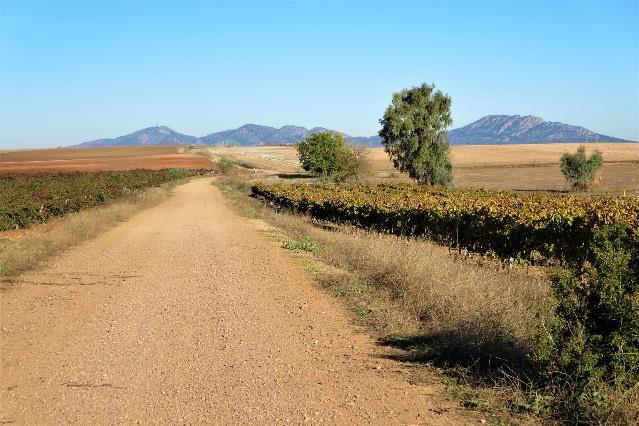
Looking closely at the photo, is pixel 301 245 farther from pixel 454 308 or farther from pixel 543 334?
pixel 543 334

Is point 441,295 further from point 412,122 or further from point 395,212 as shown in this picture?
point 412,122

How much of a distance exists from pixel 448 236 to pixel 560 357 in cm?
1099

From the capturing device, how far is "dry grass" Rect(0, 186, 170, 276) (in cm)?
1361

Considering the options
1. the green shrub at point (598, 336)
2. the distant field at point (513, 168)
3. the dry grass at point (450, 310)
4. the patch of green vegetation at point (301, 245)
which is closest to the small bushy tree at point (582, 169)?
the distant field at point (513, 168)

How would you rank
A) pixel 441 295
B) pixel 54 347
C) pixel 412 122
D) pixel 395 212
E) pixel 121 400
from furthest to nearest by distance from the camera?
pixel 412 122 < pixel 395 212 < pixel 441 295 < pixel 54 347 < pixel 121 400

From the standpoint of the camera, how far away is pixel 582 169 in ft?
186

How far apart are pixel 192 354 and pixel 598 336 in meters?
4.52

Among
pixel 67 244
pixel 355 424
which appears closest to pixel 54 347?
pixel 355 424

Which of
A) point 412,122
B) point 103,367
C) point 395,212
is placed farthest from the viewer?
point 412,122

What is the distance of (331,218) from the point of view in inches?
984

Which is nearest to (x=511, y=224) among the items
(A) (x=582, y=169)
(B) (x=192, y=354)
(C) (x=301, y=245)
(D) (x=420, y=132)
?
(C) (x=301, y=245)

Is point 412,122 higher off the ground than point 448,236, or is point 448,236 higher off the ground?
point 412,122

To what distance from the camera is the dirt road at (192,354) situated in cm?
537

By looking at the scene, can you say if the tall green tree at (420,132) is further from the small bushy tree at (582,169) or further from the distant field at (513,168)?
the small bushy tree at (582,169)
